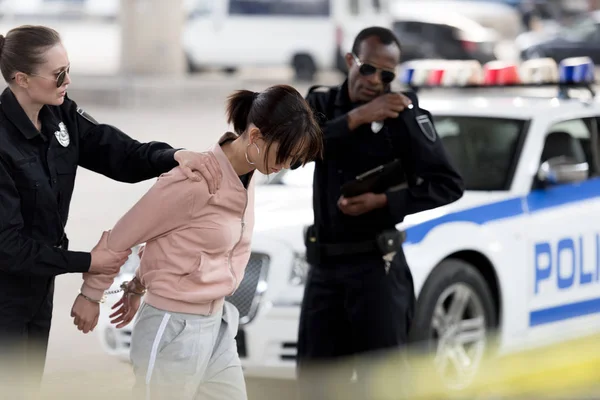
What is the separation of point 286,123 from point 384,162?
1437 mm

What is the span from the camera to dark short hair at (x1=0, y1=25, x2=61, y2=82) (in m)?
3.77

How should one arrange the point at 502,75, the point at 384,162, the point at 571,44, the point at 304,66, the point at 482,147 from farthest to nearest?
the point at 571,44 < the point at 304,66 < the point at 502,75 < the point at 482,147 < the point at 384,162

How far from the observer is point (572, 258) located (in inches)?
274

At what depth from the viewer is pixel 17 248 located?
12.1ft

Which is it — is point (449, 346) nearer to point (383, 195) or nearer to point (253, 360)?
point (253, 360)

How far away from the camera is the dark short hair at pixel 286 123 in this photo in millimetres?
3721

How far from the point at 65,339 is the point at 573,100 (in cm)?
315

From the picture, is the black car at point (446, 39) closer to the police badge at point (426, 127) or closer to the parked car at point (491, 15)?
the parked car at point (491, 15)

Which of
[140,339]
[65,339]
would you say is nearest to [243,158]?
[140,339]

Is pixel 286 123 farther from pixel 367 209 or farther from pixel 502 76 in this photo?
pixel 502 76

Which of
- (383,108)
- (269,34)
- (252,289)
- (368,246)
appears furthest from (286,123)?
(269,34)

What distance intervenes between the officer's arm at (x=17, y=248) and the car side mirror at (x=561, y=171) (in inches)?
144

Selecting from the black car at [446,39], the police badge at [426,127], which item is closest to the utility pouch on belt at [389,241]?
the police badge at [426,127]

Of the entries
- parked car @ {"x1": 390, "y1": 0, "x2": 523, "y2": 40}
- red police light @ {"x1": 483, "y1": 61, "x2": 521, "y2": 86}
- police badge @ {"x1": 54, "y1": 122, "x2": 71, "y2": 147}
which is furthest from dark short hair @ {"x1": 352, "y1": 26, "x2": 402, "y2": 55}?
parked car @ {"x1": 390, "y1": 0, "x2": 523, "y2": 40}
